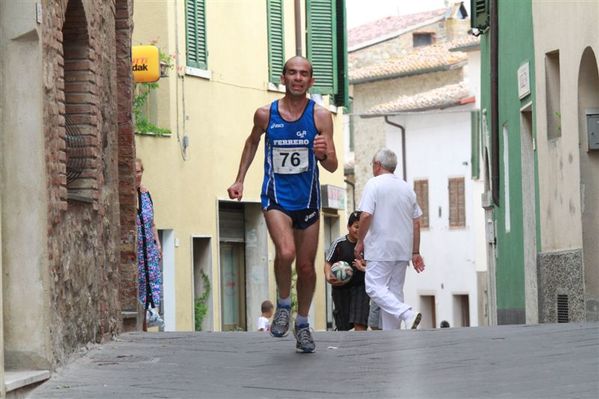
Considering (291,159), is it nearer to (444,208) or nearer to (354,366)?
(354,366)

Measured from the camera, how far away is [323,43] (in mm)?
35375

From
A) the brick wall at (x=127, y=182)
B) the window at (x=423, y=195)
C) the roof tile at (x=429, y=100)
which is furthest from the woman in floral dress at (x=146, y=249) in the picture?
the window at (x=423, y=195)

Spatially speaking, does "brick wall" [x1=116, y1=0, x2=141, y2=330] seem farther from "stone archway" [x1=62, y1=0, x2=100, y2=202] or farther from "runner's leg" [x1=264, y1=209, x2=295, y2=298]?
"runner's leg" [x1=264, y1=209, x2=295, y2=298]

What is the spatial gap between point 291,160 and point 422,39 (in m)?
56.2

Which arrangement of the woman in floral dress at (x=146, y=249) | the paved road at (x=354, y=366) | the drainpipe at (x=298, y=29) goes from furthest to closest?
the drainpipe at (x=298, y=29) < the woman in floral dress at (x=146, y=249) < the paved road at (x=354, y=366)

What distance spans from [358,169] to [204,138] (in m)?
32.7

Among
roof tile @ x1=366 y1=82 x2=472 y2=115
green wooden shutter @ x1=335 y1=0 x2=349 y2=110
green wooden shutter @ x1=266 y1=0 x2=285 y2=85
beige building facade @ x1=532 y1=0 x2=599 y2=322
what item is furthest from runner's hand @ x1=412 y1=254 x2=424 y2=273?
roof tile @ x1=366 y1=82 x2=472 y2=115

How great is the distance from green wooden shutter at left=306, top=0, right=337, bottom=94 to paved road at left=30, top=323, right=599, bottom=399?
863 inches

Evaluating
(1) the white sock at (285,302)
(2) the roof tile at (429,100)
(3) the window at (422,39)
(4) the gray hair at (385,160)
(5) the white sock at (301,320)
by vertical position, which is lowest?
(5) the white sock at (301,320)

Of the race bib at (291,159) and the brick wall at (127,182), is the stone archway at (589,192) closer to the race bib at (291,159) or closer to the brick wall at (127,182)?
the brick wall at (127,182)

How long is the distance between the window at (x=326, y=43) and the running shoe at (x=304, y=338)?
919 inches

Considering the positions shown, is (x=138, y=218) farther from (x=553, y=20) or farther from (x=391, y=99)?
(x=391, y=99)

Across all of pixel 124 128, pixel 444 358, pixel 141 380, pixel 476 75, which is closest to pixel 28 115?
pixel 141 380

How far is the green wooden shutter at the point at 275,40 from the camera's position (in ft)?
108
